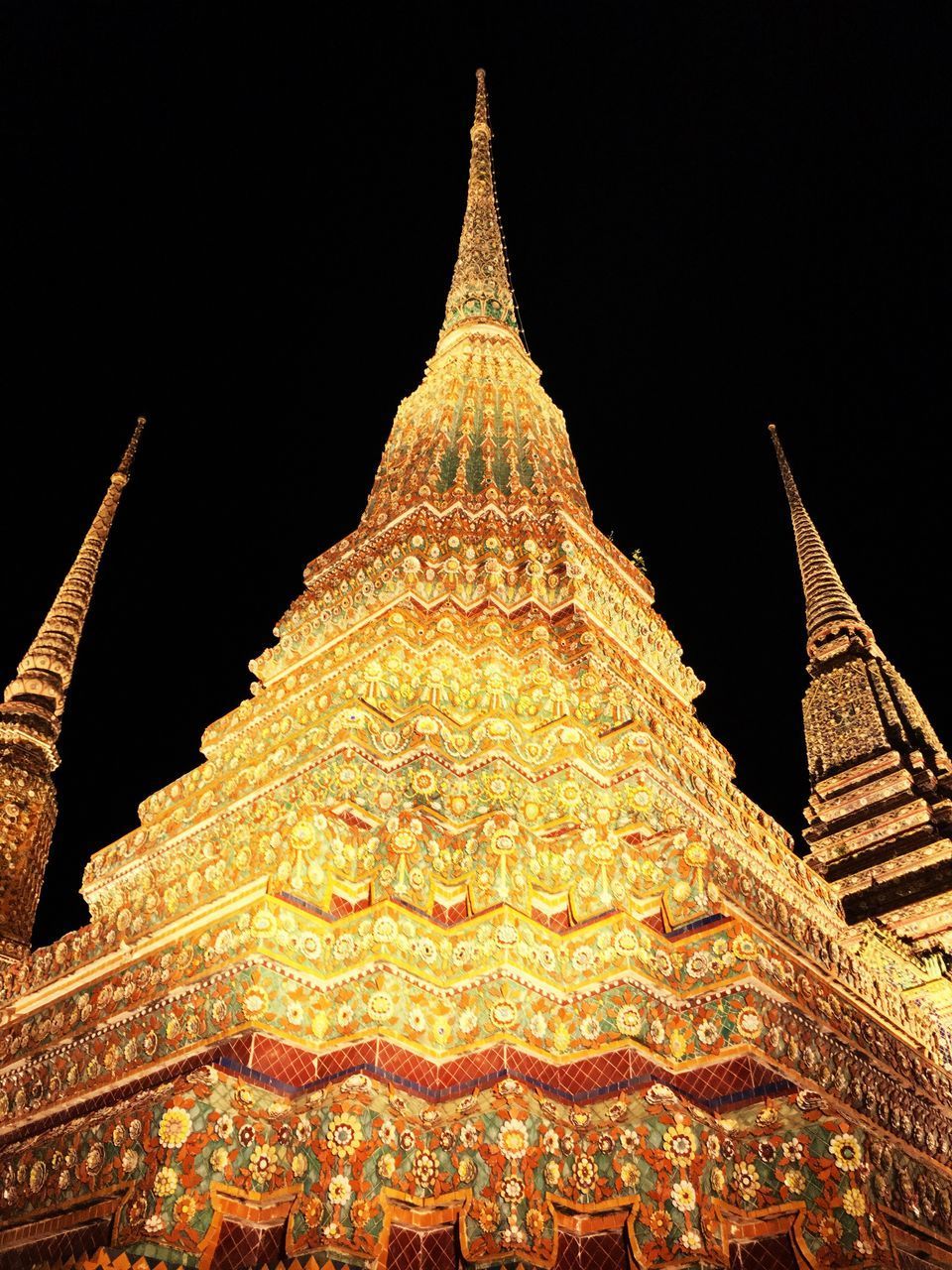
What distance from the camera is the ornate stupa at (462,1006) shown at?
10.1ft

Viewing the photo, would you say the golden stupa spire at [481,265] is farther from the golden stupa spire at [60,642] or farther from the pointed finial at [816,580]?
the pointed finial at [816,580]

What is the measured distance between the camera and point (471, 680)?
17.0 feet

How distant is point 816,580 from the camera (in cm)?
1766

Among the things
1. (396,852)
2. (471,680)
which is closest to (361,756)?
(396,852)

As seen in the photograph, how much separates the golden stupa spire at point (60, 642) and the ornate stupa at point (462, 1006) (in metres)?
5.18

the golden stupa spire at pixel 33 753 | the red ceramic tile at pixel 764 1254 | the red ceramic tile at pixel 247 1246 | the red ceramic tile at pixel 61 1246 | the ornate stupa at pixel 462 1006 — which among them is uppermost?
the golden stupa spire at pixel 33 753

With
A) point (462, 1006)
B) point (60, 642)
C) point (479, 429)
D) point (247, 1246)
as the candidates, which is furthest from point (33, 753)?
point (247, 1246)

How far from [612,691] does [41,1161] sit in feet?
11.1

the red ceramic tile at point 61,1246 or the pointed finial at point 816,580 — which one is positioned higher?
the pointed finial at point 816,580

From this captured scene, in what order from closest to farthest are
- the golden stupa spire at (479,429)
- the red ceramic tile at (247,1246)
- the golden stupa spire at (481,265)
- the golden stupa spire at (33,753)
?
the red ceramic tile at (247,1246) < the golden stupa spire at (479,429) < the golden stupa spire at (33,753) < the golden stupa spire at (481,265)

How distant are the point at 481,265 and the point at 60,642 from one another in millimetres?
6836

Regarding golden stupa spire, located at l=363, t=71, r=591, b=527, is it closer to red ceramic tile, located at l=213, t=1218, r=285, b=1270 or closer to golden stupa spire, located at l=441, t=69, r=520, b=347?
golden stupa spire, located at l=441, t=69, r=520, b=347

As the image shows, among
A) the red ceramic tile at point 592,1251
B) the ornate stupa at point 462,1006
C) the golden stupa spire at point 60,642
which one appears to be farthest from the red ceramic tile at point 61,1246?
the golden stupa spire at point 60,642

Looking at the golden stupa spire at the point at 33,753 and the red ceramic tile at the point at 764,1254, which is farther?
the golden stupa spire at the point at 33,753
